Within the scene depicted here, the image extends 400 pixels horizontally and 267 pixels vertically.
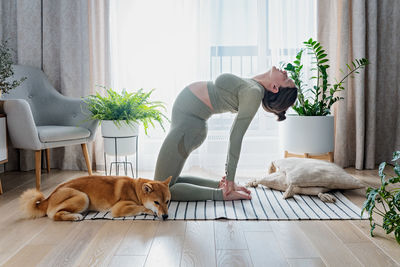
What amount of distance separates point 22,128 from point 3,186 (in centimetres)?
55

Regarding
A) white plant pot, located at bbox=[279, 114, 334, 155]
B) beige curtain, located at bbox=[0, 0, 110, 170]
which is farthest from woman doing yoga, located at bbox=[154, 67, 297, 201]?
beige curtain, located at bbox=[0, 0, 110, 170]

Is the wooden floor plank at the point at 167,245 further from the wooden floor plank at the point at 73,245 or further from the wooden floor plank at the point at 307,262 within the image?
the wooden floor plank at the point at 307,262

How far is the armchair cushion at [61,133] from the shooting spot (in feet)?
9.49

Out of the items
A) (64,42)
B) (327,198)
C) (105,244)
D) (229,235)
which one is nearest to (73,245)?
(105,244)

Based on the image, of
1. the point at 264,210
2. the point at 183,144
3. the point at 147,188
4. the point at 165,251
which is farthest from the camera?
the point at 183,144

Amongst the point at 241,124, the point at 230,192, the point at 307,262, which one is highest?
the point at 241,124

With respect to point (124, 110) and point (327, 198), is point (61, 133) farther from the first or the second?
point (327, 198)

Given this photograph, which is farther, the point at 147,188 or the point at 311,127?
the point at 311,127

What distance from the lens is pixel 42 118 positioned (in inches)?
134

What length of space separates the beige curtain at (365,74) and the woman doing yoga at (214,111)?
1.34 m

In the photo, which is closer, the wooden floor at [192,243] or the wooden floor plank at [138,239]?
the wooden floor at [192,243]

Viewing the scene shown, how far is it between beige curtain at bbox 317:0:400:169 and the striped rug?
118cm

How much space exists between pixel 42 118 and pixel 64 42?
0.73 meters

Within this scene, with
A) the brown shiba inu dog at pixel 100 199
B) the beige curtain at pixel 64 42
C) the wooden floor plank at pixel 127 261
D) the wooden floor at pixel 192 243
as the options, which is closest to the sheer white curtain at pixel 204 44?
the beige curtain at pixel 64 42
